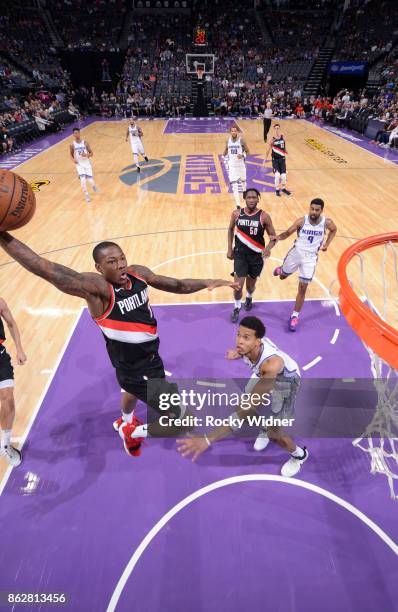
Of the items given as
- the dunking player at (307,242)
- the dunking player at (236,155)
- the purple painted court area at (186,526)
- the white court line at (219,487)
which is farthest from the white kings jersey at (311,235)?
the dunking player at (236,155)

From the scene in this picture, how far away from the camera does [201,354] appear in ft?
16.4

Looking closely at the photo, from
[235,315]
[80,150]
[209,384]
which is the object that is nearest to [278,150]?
[80,150]

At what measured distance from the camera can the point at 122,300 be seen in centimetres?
297

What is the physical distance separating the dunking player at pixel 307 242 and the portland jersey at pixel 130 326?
255cm

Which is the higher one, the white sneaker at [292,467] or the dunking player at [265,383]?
the dunking player at [265,383]

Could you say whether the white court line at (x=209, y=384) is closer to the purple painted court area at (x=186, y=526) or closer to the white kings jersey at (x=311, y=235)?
the purple painted court area at (x=186, y=526)

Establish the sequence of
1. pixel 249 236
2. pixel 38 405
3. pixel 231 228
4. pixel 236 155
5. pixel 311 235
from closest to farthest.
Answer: pixel 38 405 < pixel 311 235 < pixel 249 236 < pixel 231 228 < pixel 236 155

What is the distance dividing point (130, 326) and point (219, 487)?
1.74m

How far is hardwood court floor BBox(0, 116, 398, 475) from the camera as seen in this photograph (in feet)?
19.8

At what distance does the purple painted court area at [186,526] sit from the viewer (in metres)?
2.78

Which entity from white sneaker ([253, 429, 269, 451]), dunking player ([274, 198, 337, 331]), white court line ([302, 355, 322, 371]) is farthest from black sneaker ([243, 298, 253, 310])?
white sneaker ([253, 429, 269, 451])

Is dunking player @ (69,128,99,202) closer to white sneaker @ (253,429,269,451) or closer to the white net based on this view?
the white net

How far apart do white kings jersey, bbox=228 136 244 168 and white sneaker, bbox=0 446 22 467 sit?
8.09m

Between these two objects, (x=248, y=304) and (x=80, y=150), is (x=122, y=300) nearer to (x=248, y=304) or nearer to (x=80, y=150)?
(x=248, y=304)
